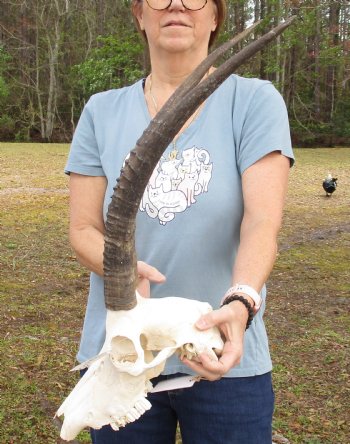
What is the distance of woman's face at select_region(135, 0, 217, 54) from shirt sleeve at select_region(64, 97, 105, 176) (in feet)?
1.10

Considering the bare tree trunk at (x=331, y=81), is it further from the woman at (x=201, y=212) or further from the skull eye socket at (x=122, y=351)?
the skull eye socket at (x=122, y=351)

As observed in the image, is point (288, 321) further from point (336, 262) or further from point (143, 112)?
point (143, 112)

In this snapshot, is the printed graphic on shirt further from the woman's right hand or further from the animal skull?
the animal skull

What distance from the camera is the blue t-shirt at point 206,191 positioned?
1.93 meters

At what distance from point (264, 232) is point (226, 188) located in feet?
0.62

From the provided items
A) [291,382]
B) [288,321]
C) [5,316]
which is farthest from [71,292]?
[291,382]

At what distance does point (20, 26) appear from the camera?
36.1 m

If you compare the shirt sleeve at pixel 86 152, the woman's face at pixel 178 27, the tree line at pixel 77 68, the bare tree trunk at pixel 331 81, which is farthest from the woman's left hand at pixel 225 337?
the bare tree trunk at pixel 331 81

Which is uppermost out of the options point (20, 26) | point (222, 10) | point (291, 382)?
point (20, 26)

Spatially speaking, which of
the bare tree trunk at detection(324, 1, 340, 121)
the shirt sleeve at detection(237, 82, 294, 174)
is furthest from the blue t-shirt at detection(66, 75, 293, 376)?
the bare tree trunk at detection(324, 1, 340, 121)

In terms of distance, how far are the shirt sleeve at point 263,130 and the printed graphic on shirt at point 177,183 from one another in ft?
0.40

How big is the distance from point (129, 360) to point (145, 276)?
0.25 meters

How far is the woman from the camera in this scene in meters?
1.89

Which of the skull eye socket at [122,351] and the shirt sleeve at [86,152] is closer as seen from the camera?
the skull eye socket at [122,351]
